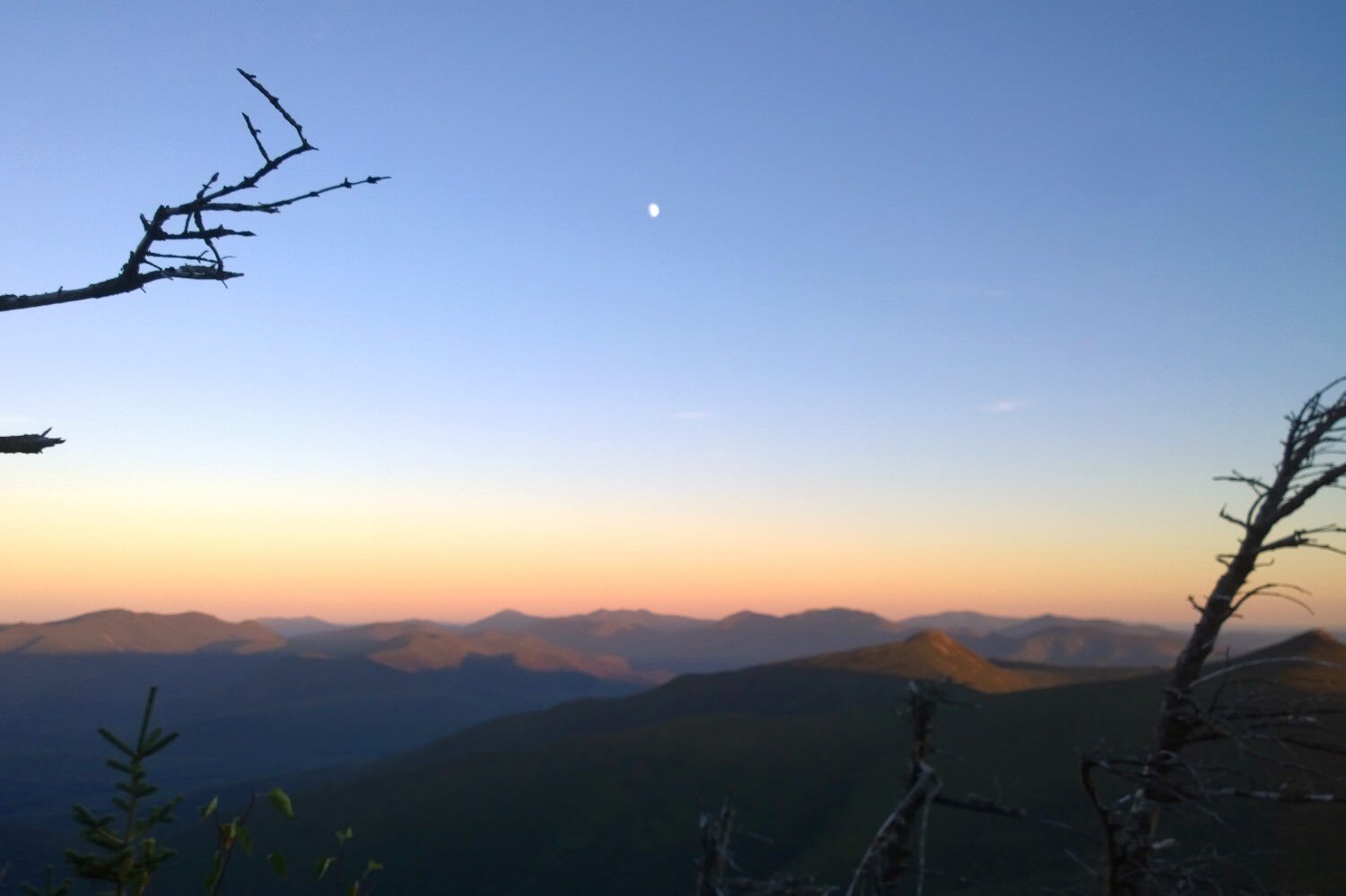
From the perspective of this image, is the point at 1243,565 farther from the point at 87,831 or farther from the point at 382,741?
the point at 382,741

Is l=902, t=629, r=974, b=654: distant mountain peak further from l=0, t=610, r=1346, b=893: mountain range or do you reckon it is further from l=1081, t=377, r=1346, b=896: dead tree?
l=1081, t=377, r=1346, b=896: dead tree

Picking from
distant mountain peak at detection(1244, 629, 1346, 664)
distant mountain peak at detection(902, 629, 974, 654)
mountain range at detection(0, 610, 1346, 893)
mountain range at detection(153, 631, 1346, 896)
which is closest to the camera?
mountain range at detection(153, 631, 1346, 896)

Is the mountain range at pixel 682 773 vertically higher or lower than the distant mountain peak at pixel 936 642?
lower

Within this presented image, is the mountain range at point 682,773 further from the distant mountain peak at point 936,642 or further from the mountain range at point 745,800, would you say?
the distant mountain peak at point 936,642

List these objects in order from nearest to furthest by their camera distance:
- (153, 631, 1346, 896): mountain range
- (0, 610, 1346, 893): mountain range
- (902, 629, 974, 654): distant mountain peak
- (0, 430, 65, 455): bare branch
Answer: (0, 430, 65, 455): bare branch
(153, 631, 1346, 896): mountain range
(0, 610, 1346, 893): mountain range
(902, 629, 974, 654): distant mountain peak

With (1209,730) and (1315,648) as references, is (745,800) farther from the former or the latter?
(1209,730)

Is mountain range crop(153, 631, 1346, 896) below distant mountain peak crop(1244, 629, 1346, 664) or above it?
below

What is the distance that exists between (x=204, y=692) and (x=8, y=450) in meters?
218

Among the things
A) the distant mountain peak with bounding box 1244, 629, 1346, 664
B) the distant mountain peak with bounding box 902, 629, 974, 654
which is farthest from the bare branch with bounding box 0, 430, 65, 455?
the distant mountain peak with bounding box 902, 629, 974, 654

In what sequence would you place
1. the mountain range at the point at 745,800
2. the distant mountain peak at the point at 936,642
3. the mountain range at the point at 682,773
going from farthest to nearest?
1. the distant mountain peak at the point at 936,642
2. the mountain range at the point at 682,773
3. the mountain range at the point at 745,800

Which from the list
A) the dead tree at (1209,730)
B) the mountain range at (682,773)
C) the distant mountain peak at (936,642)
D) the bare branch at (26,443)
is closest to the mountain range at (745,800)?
the mountain range at (682,773)

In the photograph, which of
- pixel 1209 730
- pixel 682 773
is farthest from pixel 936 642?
pixel 1209 730

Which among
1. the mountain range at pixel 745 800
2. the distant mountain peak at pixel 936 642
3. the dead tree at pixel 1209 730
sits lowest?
the mountain range at pixel 745 800

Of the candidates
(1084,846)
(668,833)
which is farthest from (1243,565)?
(668,833)
